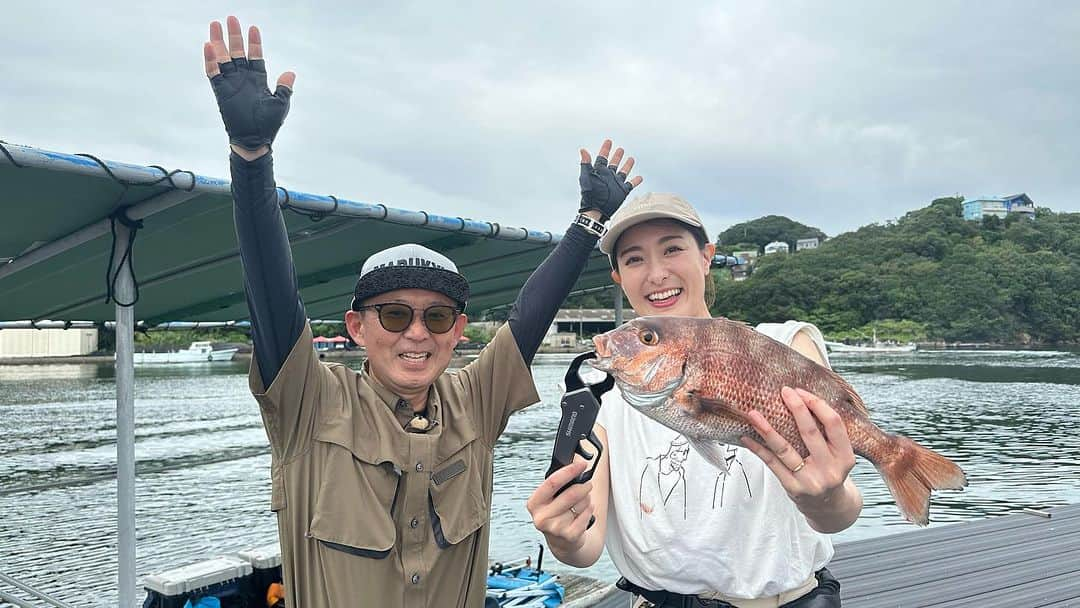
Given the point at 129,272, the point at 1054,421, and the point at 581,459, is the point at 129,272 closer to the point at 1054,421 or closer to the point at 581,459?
the point at 581,459

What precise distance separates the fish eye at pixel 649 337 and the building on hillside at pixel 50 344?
84.2 meters

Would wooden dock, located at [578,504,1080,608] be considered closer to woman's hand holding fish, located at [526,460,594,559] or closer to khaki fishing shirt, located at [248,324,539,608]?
khaki fishing shirt, located at [248,324,539,608]

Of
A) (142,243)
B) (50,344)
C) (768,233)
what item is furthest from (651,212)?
(768,233)

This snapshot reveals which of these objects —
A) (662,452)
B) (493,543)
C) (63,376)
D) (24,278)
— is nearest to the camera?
(662,452)

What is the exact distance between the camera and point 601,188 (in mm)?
3195

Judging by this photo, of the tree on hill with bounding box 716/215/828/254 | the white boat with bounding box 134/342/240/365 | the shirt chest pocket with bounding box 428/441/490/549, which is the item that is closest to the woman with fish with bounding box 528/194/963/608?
the shirt chest pocket with bounding box 428/441/490/549

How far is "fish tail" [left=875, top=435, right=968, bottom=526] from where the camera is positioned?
2148 millimetres

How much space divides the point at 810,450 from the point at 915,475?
354 millimetres

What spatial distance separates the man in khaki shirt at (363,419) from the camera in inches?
89.3

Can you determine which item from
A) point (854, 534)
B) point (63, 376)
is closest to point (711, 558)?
point (854, 534)

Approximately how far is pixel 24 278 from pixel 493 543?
29.5 ft

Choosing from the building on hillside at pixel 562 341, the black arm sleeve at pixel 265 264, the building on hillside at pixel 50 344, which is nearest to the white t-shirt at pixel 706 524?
the black arm sleeve at pixel 265 264

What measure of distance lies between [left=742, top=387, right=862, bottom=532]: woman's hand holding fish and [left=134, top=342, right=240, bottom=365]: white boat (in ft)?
297

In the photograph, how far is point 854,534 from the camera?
44.2 feet
